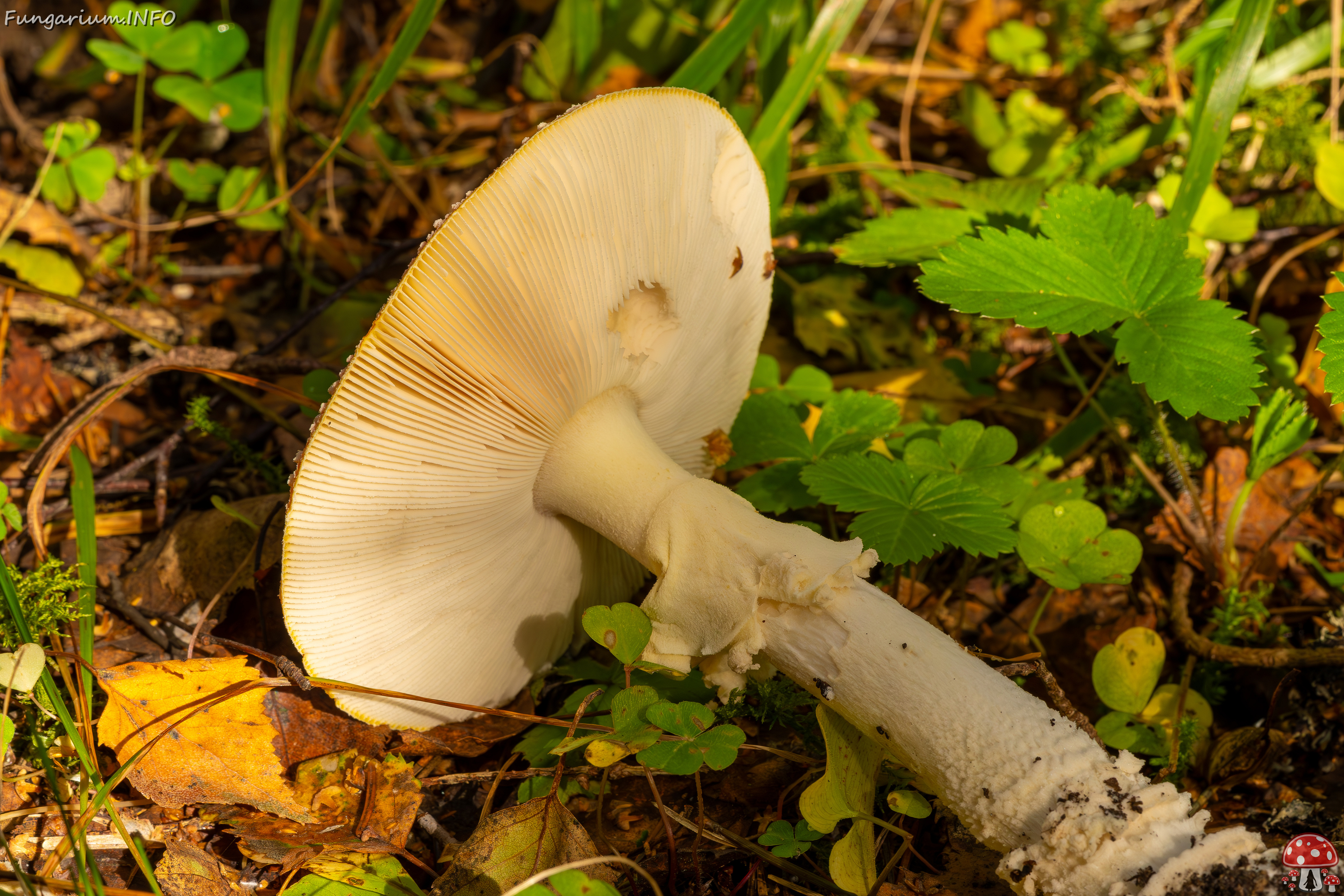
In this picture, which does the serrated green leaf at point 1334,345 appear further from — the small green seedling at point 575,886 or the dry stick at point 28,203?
the dry stick at point 28,203

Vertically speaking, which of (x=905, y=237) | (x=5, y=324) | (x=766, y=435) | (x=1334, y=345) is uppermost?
(x=905, y=237)

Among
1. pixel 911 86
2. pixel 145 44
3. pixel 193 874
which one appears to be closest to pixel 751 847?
pixel 193 874

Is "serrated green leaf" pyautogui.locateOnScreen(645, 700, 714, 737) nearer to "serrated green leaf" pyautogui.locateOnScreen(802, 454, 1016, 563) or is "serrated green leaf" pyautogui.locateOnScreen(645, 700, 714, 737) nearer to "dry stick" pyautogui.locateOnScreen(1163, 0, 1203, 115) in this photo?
"serrated green leaf" pyautogui.locateOnScreen(802, 454, 1016, 563)

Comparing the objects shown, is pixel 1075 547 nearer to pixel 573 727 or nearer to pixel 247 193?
pixel 573 727

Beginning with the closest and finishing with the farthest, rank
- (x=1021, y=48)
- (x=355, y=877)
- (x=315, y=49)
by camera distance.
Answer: (x=355, y=877), (x=315, y=49), (x=1021, y=48)

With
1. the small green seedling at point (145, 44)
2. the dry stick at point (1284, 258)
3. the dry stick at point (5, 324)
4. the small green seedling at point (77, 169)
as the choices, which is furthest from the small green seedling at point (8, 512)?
the dry stick at point (1284, 258)

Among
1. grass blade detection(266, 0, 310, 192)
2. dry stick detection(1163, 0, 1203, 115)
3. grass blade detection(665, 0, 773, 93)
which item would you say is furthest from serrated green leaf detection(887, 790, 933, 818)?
grass blade detection(266, 0, 310, 192)

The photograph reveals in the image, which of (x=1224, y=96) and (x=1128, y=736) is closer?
(x=1128, y=736)
